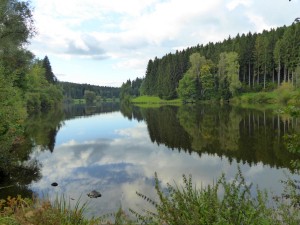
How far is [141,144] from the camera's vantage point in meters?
32.5

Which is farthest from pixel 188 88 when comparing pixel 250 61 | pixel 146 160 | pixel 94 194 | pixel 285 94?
pixel 94 194

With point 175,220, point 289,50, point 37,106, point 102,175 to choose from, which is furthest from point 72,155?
point 289,50

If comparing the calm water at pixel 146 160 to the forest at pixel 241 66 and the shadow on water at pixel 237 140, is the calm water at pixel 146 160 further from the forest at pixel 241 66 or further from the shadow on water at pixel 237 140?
the forest at pixel 241 66

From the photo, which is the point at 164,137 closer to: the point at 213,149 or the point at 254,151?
the point at 213,149

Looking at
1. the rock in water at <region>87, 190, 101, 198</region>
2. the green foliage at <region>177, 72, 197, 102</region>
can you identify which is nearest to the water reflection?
the rock in water at <region>87, 190, 101, 198</region>

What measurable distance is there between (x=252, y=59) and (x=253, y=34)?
37.6ft

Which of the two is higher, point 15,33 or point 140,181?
point 15,33

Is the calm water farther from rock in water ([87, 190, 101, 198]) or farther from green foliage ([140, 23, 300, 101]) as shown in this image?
green foliage ([140, 23, 300, 101])

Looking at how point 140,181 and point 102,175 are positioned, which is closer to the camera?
point 140,181

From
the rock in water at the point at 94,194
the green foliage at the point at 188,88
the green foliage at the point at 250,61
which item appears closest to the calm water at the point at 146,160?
the rock in water at the point at 94,194

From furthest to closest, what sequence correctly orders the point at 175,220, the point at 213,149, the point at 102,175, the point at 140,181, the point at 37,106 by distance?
1. the point at 37,106
2. the point at 213,149
3. the point at 102,175
4. the point at 140,181
5. the point at 175,220

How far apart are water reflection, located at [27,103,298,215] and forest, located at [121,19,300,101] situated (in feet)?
200

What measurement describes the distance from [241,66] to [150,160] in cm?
9075

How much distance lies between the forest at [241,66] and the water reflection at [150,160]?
6103 centimetres
